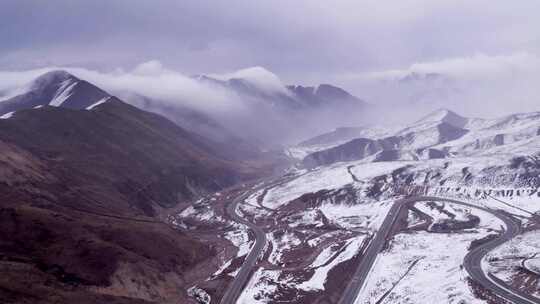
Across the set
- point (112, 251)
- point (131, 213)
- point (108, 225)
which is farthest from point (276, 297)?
point (131, 213)

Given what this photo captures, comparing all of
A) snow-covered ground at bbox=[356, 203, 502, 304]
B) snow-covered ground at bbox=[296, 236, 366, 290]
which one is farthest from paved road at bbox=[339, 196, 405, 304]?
snow-covered ground at bbox=[296, 236, 366, 290]

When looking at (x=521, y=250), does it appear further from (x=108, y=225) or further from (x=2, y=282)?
(x=2, y=282)

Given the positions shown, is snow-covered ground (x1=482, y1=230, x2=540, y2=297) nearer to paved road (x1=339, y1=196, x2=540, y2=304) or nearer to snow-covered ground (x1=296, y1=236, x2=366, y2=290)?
paved road (x1=339, y1=196, x2=540, y2=304)

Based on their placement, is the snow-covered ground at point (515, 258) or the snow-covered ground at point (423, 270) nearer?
the snow-covered ground at point (423, 270)

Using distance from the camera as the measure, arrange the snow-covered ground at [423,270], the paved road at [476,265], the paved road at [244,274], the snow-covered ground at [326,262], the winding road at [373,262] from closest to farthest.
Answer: the paved road at [476,265] < the winding road at [373,262] < the snow-covered ground at [423,270] < the paved road at [244,274] < the snow-covered ground at [326,262]

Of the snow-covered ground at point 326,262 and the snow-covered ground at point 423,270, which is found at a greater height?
the snow-covered ground at point 423,270

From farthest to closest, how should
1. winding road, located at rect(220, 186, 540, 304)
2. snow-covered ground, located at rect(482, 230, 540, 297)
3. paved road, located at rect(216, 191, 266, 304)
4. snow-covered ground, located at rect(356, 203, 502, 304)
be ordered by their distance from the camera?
paved road, located at rect(216, 191, 266, 304), snow-covered ground, located at rect(482, 230, 540, 297), snow-covered ground, located at rect(356, 203, 502, 304), winding road, located at rect(220, 186, 540, 304)

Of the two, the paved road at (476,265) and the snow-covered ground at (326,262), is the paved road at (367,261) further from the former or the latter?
the snow-covered ground at (326,262)

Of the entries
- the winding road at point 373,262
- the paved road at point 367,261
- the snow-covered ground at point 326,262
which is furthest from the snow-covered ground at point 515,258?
the snow-covered ground at point 326,262
